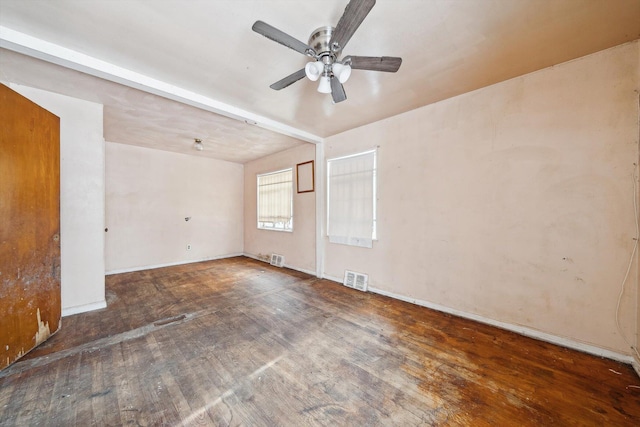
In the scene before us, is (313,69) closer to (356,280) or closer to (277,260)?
(356,280)

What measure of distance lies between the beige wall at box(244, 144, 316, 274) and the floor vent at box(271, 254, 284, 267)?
0.33 feet

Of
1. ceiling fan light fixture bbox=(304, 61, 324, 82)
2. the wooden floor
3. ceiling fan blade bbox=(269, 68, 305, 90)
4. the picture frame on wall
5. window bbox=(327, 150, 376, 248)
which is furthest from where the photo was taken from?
the picture frame on wall

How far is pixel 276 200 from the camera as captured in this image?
5.57m

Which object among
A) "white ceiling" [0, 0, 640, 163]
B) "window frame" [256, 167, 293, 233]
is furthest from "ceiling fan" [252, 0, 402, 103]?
"window frame" [256, 167, 293, 233]

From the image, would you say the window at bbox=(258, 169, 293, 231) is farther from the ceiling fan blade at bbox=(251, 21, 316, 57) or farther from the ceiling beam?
the ceiling fan blade at bbox=(251, 21, 316, 57)

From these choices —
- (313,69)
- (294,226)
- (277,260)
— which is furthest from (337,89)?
(277,260)

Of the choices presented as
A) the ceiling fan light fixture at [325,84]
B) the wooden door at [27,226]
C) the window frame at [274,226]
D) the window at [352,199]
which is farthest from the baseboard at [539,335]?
the wooden door at [27,226]

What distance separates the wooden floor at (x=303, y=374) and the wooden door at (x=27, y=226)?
0.26 meters

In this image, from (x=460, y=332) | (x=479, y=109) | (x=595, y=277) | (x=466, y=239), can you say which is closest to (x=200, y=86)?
(x=479, y=109)

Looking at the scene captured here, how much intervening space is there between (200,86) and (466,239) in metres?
3.64

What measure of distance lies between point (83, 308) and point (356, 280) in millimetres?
3763

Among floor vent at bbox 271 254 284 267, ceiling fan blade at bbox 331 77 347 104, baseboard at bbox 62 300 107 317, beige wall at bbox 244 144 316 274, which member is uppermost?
ceiling fan blade at bbox 331 77 347 104

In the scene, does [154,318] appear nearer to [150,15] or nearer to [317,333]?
[317,333]

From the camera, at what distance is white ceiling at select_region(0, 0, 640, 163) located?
161 cm
